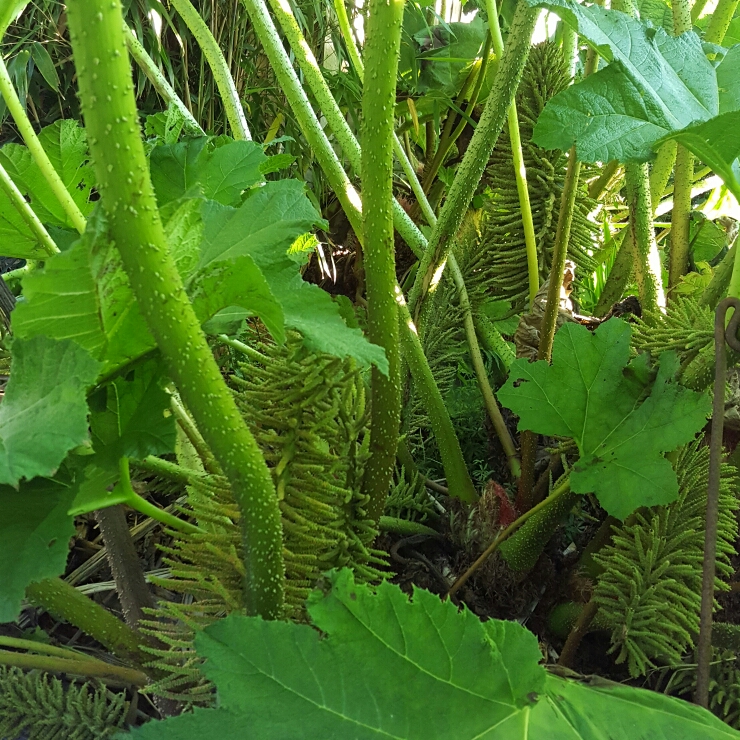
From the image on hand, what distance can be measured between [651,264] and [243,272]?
463mm

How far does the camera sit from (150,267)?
218 mm

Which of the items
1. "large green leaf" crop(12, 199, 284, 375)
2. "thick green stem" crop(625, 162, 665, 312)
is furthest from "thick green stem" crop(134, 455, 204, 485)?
"thick green stem" crop(625, 162, 665, 312)

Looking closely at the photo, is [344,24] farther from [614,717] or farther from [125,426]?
[614,717]

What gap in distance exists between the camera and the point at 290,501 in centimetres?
37

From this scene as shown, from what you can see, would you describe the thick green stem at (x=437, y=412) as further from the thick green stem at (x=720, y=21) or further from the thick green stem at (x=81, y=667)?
the thick green stem at (x=720, y=21)

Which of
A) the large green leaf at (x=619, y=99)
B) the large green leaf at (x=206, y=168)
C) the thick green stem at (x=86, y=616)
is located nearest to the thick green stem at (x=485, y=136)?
the large green leaf at (x=619, y=99)

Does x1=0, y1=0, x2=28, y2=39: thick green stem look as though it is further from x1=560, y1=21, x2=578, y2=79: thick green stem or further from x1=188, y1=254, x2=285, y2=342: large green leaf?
x1=560, y1=21, x2=578, y2=79: thick green stem

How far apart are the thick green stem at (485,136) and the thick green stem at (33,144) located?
273 mm

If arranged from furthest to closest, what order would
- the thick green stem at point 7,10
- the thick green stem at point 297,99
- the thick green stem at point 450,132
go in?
the thick green stem at point 450,132 → the thick green stem at point 297,99 → the thick green stem at point 7,10

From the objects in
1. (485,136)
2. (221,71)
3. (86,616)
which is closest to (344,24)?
(221,71)

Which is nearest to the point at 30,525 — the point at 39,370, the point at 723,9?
the point at 39,370

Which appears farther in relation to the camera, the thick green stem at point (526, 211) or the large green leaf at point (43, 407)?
the thick green stem at point (526, 211)

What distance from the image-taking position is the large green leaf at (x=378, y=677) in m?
0.25

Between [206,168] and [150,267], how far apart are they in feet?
0.77
